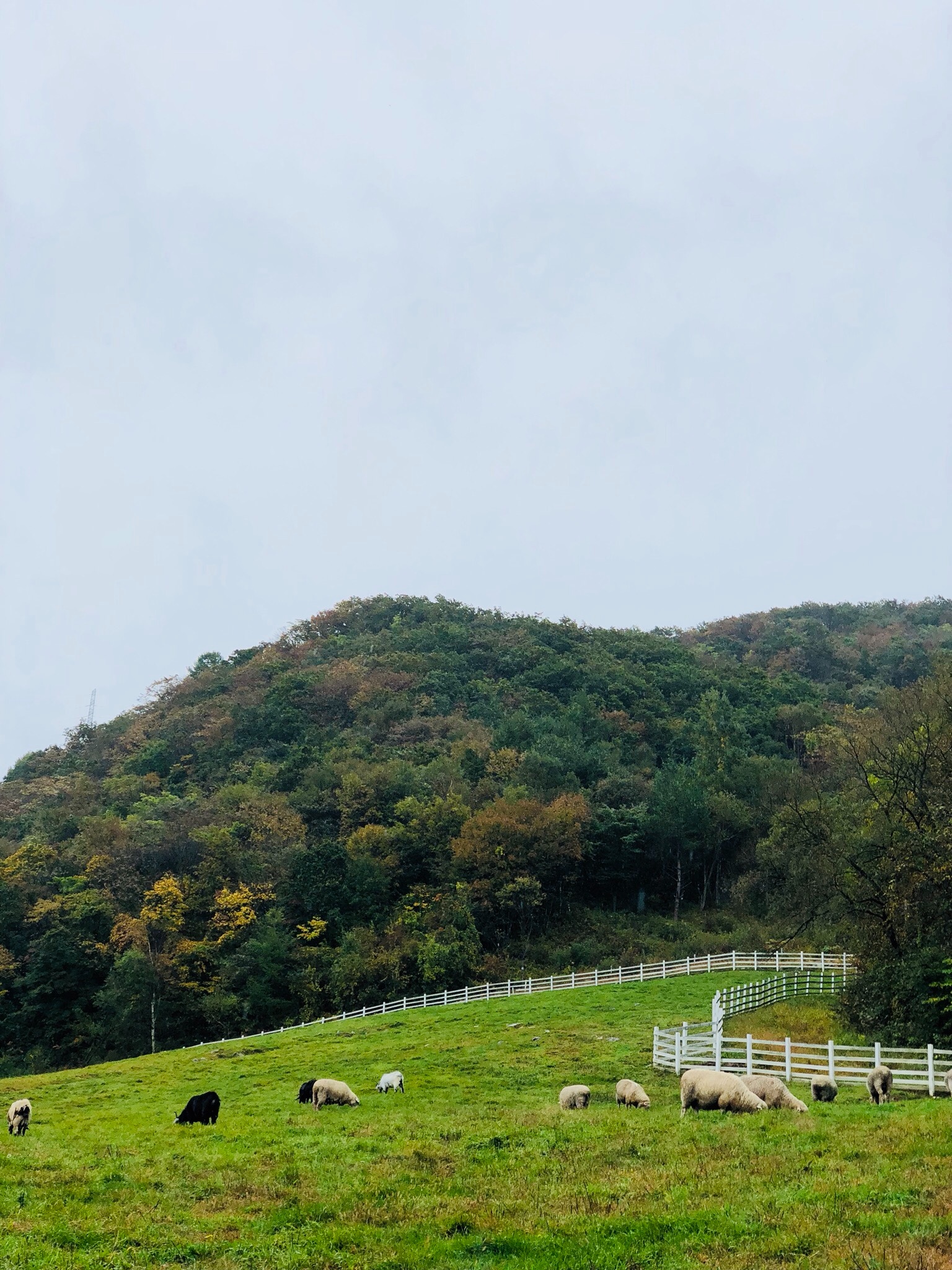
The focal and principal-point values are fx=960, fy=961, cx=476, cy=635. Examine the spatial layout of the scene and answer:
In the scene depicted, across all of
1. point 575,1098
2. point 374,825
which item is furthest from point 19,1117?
point 374,825

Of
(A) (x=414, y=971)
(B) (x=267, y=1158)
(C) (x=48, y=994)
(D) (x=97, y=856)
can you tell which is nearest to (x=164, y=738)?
(D) (x=97, y=856)

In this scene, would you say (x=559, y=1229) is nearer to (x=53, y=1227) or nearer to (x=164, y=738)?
(x=53, y=1227)

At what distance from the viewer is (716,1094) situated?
1602cm

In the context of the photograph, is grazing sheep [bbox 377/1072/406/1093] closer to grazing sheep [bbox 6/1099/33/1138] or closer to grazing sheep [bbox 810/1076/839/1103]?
grazing sheep [bbox 6/1099/33/1138]

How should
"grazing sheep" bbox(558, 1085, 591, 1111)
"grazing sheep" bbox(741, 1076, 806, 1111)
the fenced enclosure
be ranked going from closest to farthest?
"grazing sheep" bbox(741, 1076, 806, 1111), "grazing sheep" bbox(558, 1085, 591, 1111), the fenced enclosure

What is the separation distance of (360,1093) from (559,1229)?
13.6 meters

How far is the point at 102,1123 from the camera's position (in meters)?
19.4

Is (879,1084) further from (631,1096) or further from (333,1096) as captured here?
(333,1096)

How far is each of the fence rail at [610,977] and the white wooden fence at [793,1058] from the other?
15.0 metres

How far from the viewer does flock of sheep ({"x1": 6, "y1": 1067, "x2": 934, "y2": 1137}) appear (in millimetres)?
15938

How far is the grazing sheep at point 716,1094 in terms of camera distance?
51.5ft

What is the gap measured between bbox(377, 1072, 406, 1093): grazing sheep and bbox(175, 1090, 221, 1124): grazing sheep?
452 centimetres

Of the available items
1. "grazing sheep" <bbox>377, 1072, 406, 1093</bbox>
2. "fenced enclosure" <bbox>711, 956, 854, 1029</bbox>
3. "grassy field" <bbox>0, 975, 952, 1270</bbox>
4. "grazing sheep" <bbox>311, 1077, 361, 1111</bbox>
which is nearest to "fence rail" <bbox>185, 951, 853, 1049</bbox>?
"fenced enclosure" <bbox>711, 956, 854, 1029</bbox>

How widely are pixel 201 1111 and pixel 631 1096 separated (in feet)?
26.2
